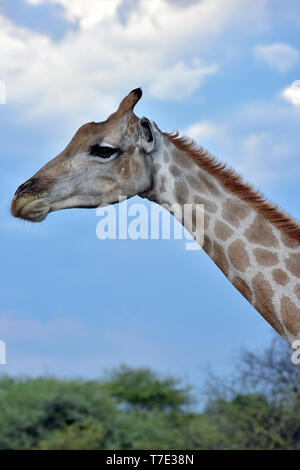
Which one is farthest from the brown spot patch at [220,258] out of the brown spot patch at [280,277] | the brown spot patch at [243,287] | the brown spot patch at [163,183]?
the brown spot patch at [163,183]

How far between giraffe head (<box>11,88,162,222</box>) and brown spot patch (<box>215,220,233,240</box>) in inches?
32.5

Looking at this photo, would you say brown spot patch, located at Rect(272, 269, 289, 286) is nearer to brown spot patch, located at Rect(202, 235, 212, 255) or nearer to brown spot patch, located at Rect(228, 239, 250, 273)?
brown spot patch, located at Rect(228, 239, 250, 273)

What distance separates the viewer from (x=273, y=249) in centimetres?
579

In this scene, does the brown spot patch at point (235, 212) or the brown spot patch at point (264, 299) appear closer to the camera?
the brown spot patch at point (264, 299)

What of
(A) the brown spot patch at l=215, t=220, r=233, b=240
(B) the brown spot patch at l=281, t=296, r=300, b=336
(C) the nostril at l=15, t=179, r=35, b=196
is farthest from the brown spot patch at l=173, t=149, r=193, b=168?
(B) the brown spot patch at l=281, t=296, r=300, b=336

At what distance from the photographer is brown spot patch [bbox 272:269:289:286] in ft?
18.6

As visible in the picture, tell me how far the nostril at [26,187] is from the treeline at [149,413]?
13648 mm

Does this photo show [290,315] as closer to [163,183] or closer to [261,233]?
[261,233]

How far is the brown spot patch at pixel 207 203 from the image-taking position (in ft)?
19.6

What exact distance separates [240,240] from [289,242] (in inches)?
18.6

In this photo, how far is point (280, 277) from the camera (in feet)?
18.7

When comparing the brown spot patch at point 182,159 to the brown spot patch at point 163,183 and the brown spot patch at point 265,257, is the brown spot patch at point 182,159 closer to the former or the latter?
the brown spot patch at point 163,183

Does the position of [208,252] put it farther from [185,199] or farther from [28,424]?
[28,424]

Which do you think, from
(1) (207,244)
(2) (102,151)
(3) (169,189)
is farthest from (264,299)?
(2) (102,151)
